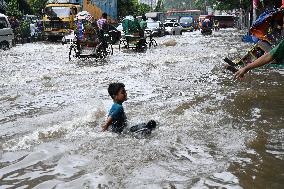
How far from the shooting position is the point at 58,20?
99.4 feet

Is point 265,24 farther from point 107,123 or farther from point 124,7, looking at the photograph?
point 124,7

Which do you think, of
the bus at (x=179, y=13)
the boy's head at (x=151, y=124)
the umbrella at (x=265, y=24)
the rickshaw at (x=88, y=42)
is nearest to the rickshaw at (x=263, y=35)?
the umbrella at (x=265, y=24)

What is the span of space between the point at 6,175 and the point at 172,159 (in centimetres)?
181

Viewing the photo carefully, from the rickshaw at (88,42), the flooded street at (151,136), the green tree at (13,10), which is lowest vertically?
the flooded street at (151,136)

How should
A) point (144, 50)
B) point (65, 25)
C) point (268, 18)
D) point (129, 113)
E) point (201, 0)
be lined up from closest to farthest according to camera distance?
point (129, 113)
point (268, 18)
point (144, 50)
point (65, 25)
point (201, 0)

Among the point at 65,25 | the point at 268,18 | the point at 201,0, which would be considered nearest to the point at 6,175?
the point at 268,18

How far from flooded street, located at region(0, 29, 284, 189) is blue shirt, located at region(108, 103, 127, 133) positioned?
13 centimetres

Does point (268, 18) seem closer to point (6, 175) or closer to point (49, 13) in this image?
point (6, 175)

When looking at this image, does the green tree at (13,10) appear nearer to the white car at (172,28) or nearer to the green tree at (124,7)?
the white car at (172,28)

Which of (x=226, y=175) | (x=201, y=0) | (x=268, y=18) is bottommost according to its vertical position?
(x=226, y=175)

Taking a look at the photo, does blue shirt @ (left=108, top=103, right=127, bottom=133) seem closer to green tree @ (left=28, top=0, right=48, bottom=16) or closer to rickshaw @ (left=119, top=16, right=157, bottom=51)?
rickshaw @ (left=119, top=16, right=157, bottom=51)

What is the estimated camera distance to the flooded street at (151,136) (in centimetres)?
466

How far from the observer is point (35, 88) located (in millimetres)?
10734

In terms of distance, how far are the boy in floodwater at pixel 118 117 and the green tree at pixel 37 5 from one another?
34.3 metres
